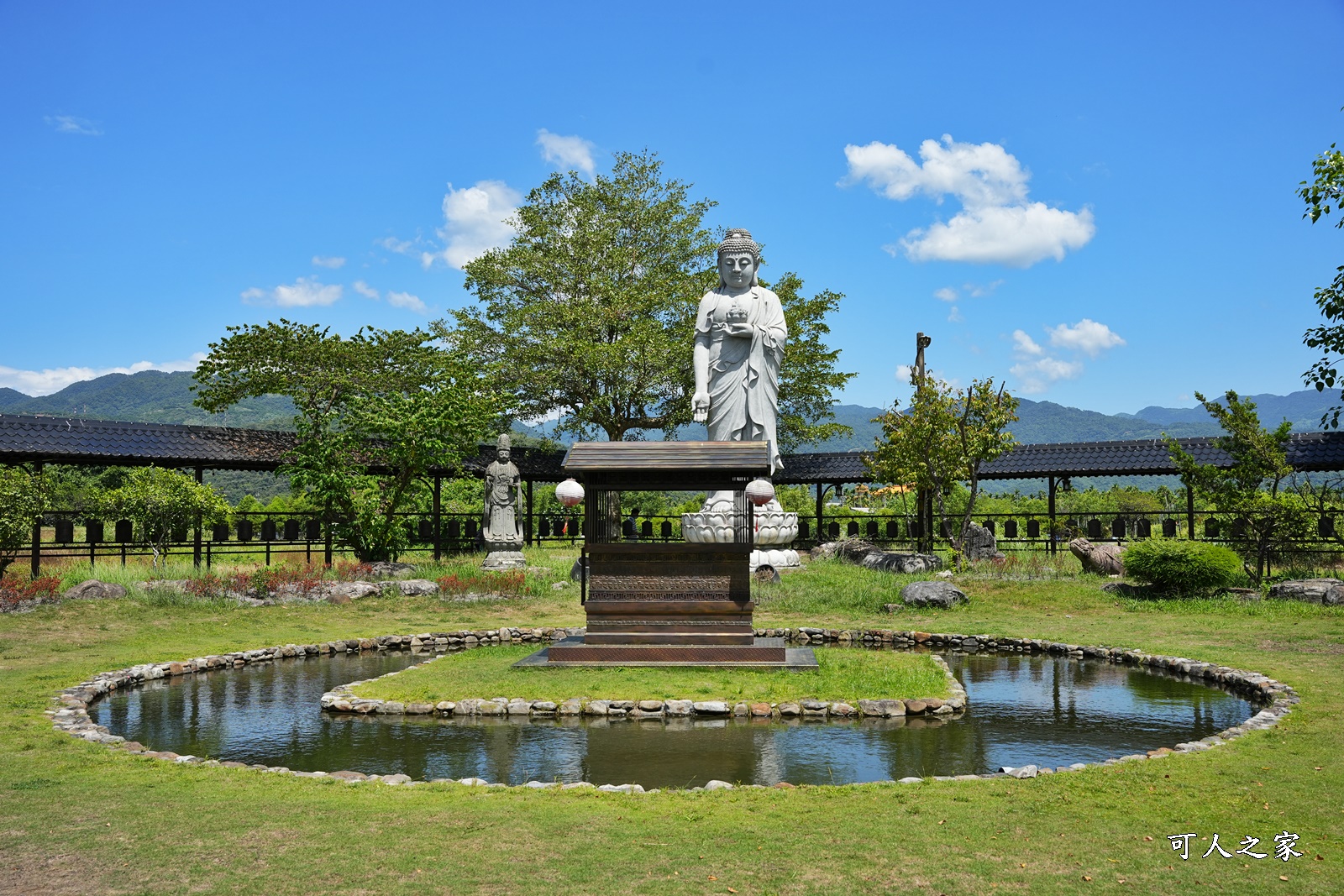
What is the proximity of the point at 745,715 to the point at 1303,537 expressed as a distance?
45.1ft

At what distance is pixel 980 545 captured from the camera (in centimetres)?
2302

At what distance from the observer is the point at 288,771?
6973mm

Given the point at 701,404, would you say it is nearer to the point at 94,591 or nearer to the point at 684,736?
the point at 94,591

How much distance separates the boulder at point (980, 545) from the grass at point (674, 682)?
11004mm

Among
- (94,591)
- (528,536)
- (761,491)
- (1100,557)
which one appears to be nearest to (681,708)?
(761,491)

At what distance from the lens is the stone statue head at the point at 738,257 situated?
19016 millimetres

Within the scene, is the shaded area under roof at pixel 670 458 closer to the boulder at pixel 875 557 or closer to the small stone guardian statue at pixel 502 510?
the boulder at pixel 875 557

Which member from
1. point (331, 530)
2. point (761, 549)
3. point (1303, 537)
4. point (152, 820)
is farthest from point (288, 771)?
point (1303, 537)

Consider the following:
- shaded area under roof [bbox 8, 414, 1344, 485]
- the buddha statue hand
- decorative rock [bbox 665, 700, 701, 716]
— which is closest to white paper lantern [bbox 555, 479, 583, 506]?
shaded area under roof [bbox 8, 414, 1344, 485]

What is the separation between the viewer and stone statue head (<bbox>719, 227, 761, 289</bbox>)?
62.4ft

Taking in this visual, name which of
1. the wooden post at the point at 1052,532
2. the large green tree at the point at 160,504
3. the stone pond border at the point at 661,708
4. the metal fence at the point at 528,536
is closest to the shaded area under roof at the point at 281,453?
the wooden post at the point at 1052,532

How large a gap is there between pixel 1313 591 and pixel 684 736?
12.2m

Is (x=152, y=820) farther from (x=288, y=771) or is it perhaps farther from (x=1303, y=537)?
(x=1303, y=537)

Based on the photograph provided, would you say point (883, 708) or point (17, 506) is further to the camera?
point (17, 506)
